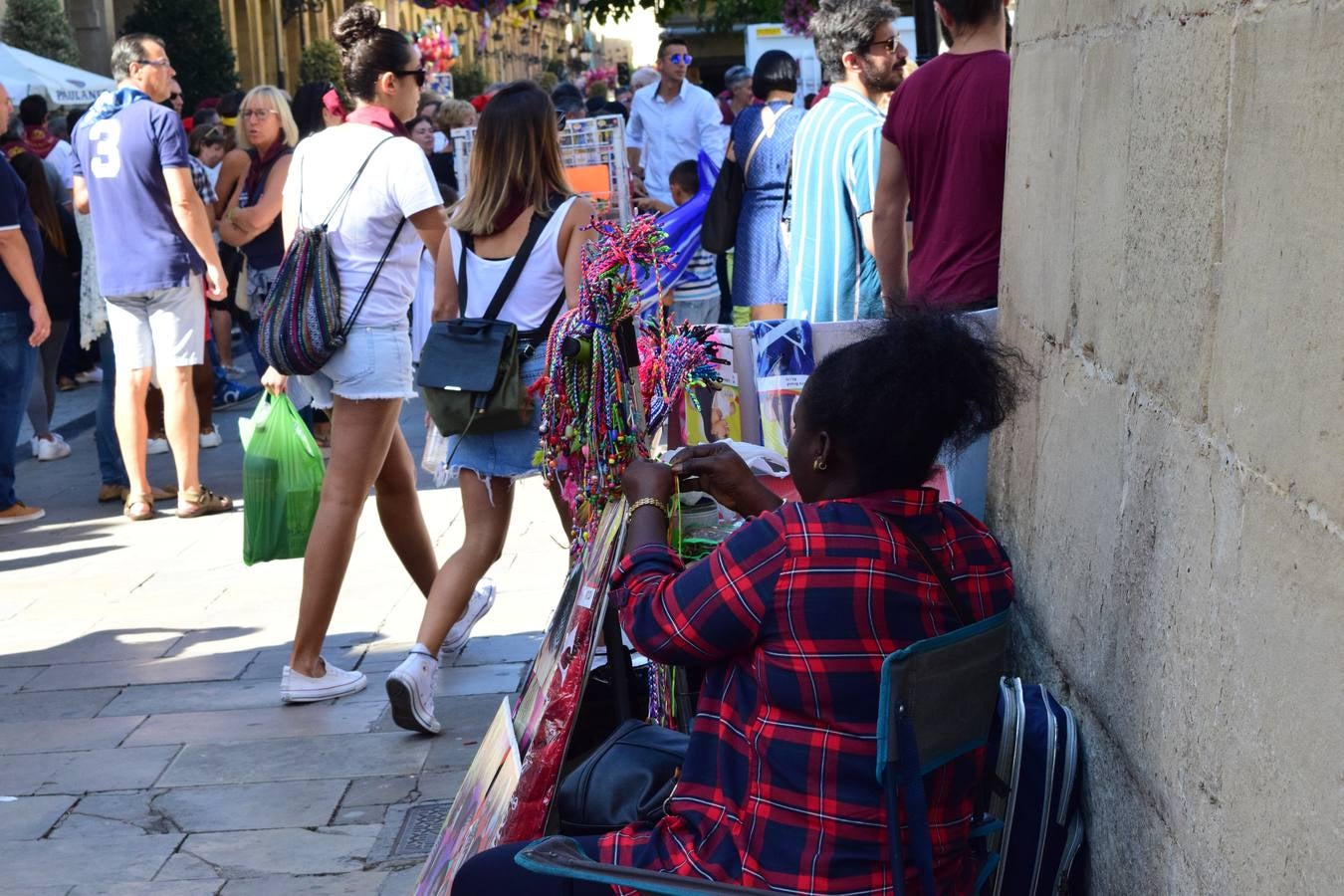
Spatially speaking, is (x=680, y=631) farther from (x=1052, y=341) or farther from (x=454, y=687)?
(x=454, y=687)

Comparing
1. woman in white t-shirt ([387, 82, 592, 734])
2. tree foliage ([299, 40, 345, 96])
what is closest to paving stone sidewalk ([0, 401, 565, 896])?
woman in white t-shirt ([387, 82, 592, 734])

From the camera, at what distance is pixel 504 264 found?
4.50 m

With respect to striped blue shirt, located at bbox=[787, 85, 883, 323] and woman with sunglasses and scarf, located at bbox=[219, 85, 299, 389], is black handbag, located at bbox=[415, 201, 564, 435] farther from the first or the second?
woman with sunglasses and scarf, located at bbox=[219, 85, 299, 389]

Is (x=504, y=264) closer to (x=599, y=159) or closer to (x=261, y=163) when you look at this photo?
(x=599, y=159)

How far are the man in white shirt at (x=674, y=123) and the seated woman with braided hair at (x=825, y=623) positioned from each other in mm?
9750

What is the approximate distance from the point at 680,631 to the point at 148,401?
7.87 meters

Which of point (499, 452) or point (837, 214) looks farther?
point (837, 214)

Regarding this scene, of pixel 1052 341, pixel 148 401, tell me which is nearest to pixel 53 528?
pixel 148 401

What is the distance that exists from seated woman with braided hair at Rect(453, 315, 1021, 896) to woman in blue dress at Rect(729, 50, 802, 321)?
4.91 meters

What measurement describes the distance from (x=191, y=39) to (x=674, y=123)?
12293 millimetres

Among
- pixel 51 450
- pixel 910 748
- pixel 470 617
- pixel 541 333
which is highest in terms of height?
pixel 541 333

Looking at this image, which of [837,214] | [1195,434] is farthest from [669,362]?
[837,214]

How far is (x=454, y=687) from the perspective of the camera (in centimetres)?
508

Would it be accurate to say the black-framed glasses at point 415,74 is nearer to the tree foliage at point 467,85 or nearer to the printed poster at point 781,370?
the printed poster at point 781,370
